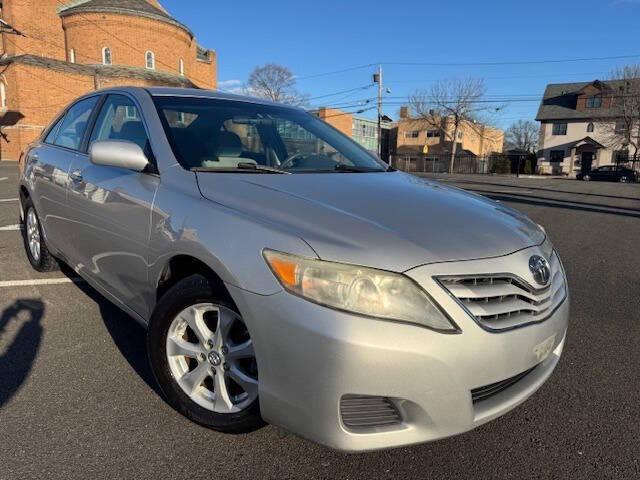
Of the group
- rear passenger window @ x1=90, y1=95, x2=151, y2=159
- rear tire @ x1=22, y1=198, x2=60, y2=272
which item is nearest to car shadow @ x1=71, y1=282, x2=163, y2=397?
rear tire @ x1=22, y1=198, x2=60, y2=272

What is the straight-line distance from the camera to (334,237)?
1856 millimetres

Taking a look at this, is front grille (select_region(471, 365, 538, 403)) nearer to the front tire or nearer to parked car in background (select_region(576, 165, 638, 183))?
the front tire

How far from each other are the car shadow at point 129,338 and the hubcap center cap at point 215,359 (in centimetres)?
60

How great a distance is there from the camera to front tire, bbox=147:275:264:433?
206cm

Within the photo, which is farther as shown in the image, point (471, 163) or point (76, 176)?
point (471, 163)

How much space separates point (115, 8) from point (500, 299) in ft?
131

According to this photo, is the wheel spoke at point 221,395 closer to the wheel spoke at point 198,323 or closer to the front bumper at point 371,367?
the wheel spoke at point 198,323

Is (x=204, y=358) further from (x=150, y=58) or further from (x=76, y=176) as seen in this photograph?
(x=150, y=58)

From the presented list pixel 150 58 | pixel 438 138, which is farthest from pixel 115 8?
pixel 438 138

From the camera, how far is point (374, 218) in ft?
6.80

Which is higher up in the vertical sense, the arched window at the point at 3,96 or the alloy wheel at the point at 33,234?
the arched window at the point at 3,96

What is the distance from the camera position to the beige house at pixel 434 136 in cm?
6355

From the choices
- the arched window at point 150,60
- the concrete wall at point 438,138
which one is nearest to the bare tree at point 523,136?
the concrete wall at point 438,138

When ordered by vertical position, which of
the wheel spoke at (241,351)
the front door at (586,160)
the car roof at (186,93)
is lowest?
the wheel spoke at (241,351)
